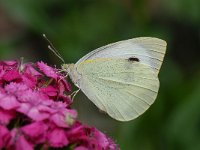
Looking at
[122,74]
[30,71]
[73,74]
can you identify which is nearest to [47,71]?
[30,71]

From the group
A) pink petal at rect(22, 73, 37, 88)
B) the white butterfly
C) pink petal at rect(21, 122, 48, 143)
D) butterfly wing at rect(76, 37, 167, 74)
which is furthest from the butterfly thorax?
pink petal at rect(21, 122, 48, 143)

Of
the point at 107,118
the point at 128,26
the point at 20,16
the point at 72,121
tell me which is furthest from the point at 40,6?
the point at 72,121

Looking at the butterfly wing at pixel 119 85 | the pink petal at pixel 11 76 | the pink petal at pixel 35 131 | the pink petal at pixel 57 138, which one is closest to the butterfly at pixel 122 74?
the butterfly wing at pixel 119 85

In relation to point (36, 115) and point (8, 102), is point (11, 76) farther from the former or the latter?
point (36, 115)

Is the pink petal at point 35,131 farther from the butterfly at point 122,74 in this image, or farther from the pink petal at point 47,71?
the butterfly at point 122,74

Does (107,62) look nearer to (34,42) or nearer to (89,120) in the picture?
(89,120)
